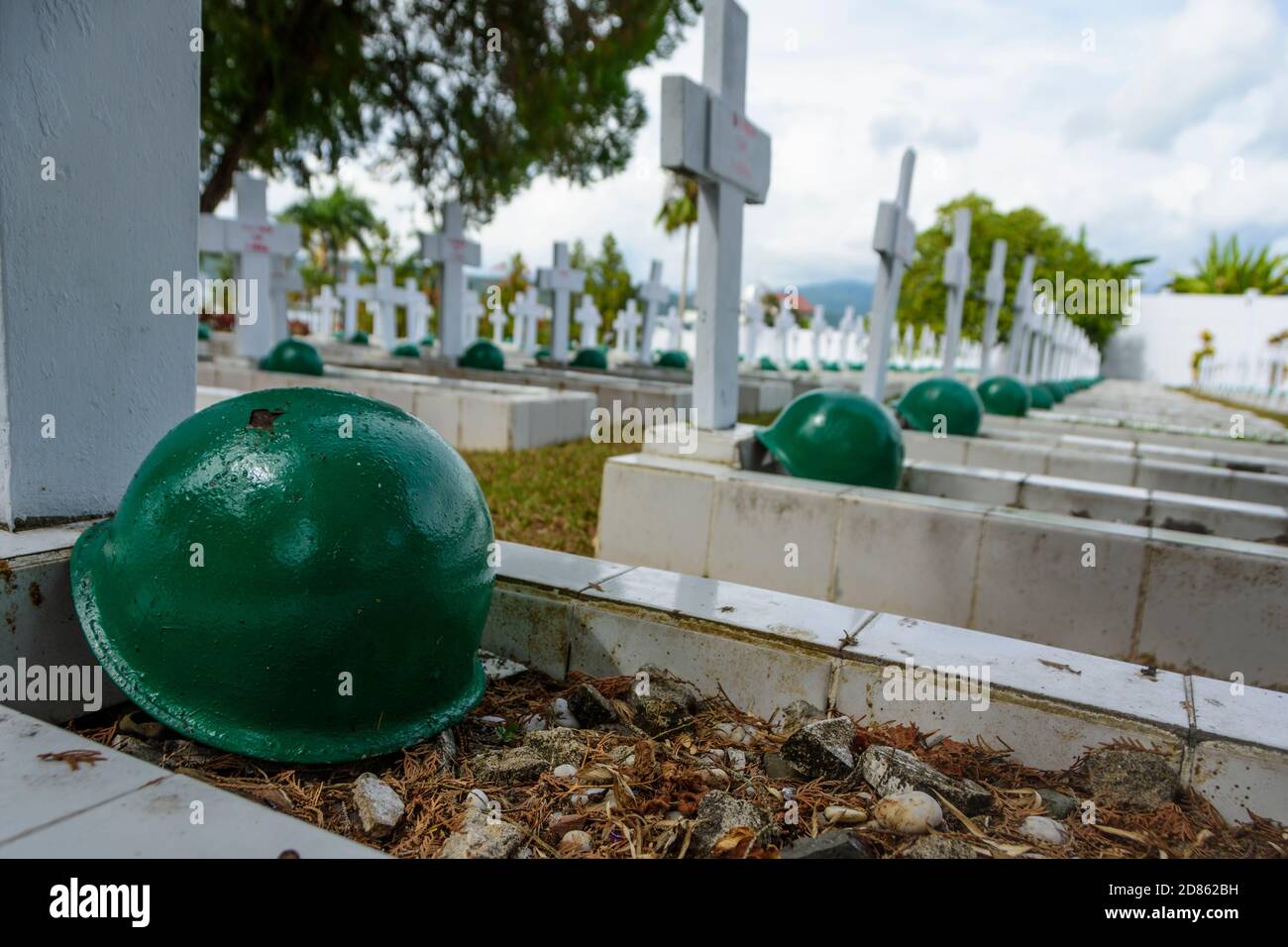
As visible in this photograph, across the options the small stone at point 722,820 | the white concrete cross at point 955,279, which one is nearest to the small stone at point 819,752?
the small stone at point 722,820

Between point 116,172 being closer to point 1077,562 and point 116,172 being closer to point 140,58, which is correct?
point 140,58

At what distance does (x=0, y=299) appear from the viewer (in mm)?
3119

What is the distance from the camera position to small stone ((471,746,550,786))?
257 cm

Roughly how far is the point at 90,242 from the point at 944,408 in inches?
330

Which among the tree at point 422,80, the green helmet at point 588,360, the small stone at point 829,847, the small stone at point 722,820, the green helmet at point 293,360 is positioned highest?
the tree at point 422,80

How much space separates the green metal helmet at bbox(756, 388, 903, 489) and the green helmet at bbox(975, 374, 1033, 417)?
26.3 feet

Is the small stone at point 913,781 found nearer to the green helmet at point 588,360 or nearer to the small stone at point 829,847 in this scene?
the small stone at point 829,847

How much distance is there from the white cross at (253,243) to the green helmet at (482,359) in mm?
3465

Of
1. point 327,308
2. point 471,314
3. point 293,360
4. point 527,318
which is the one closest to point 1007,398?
point 293,360

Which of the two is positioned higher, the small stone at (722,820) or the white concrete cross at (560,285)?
the white concrete cross at (560,285)

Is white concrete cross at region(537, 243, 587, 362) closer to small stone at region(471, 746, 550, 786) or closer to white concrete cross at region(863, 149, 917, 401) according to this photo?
white concrete cross at region(863, 149, 917, 401)

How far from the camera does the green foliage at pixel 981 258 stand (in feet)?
171

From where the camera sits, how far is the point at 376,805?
91.3 inches
